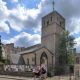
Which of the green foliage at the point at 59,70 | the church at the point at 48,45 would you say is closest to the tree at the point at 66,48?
the church at the point at 48,45

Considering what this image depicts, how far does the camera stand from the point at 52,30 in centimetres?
8319

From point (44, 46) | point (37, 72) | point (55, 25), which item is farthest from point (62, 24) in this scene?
point (37, 72)

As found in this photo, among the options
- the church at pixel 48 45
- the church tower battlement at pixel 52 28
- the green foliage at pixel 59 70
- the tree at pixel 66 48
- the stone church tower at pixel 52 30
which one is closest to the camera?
the green foliage at pixel 59 70

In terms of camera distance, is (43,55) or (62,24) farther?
(62,24)

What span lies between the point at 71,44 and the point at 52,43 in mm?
5981

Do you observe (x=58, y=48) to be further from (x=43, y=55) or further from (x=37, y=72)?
(x=37, y=72)

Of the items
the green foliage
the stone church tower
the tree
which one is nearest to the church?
the stone church tower

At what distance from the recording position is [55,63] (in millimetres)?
80438

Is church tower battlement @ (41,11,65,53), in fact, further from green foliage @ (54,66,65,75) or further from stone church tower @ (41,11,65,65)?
green foliage @ (54,66,65,75)

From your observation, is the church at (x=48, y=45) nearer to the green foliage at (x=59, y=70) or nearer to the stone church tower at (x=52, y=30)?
the stone church tower at (x=52, y=30)

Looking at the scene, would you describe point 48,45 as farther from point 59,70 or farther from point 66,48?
point 59,70

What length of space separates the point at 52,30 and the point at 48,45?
16.5 feet

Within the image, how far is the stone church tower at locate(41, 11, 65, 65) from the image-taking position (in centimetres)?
8162

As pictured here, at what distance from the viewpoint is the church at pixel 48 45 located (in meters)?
78.4
